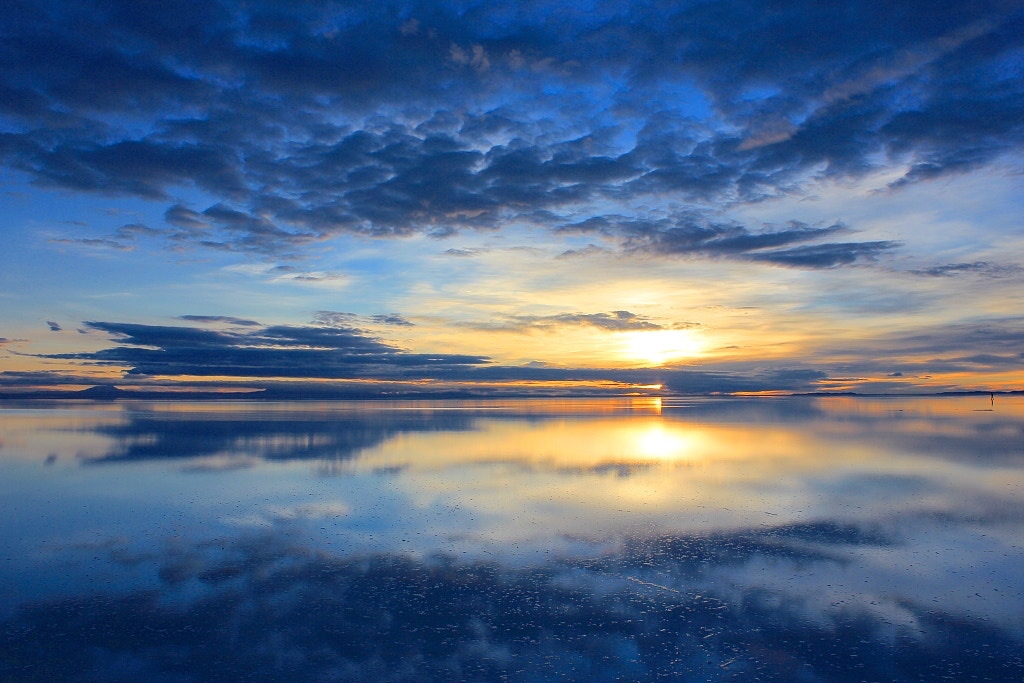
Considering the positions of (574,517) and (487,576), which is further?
(574,517)

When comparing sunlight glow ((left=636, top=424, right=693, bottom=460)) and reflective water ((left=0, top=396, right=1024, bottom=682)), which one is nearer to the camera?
reflective water ((left=0, top=396, right=1024, bottom=682))

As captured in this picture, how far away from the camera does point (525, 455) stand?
22688 mm

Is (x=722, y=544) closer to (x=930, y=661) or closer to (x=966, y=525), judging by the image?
(x=930, y=661)

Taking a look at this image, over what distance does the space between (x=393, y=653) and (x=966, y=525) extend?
11031 mm

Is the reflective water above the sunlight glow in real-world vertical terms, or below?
above

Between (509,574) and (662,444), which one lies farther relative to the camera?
(662,444)

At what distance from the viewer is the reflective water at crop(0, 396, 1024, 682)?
259 inches

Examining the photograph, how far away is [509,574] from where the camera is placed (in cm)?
909

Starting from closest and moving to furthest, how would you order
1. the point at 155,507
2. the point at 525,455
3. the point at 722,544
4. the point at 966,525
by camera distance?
the point at 722,544
the point at 966,525
the point at 155,507
the point at 525,455

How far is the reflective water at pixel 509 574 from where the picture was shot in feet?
21.6

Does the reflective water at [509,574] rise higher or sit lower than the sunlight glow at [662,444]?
higher

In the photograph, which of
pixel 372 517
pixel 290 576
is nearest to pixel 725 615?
pixel 290 576

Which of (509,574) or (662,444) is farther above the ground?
(509,574)

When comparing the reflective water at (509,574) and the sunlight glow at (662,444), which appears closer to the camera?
the reflective water at (509,574)
